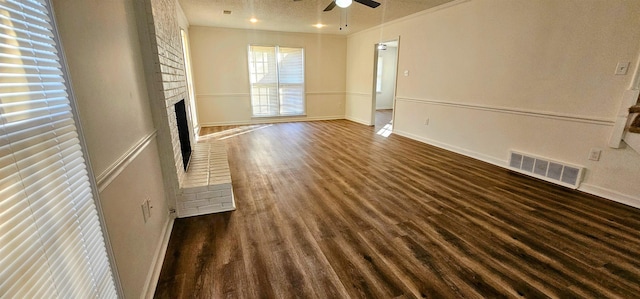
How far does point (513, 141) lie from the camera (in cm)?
363

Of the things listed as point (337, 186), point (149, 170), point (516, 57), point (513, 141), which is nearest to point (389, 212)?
point (337, 186)

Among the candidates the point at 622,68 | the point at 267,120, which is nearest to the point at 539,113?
the point at 622,68

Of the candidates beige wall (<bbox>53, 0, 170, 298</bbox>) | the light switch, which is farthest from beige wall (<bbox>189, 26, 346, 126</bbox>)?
the light switch

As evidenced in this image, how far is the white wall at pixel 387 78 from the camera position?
9906mm

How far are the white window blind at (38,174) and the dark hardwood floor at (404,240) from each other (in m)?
0.87

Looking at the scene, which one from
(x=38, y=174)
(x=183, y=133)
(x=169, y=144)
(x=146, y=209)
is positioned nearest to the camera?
(x=38, y=174)

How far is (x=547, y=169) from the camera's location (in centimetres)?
327

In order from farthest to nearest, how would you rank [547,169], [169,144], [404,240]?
1. [547,169]
2. [169,144]
3. [404,240]

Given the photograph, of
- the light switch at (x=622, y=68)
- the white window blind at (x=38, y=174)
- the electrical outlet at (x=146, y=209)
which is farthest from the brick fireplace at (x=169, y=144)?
the light switch at (x=622, y=68)

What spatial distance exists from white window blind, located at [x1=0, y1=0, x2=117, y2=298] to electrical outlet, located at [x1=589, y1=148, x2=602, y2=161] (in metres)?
4.23

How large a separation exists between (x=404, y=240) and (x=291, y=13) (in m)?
4.28

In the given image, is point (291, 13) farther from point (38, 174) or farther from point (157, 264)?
point (38, 174)

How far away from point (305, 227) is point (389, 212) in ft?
2.64

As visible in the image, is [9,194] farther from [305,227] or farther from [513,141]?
[513,141]
